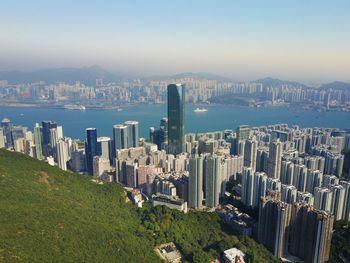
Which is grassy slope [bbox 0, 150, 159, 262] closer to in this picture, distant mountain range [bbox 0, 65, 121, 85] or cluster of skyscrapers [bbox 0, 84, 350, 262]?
cluster of skyscrapers [bbox 0, 84, 350, 262]

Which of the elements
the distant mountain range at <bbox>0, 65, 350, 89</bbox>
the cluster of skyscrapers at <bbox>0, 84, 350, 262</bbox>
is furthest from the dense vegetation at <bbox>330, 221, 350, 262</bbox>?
the distant mountain range at <bbox>0, 65, 350, 89</bbox>

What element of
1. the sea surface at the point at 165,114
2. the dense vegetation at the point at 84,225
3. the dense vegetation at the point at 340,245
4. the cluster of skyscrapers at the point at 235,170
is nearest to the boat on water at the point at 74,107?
the sea surface at the point at 165,114

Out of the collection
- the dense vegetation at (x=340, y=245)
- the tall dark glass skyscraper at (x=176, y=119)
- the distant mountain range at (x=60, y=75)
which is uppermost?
the distant mountain range at (x=60, y=75)

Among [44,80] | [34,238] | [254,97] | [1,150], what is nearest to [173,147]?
[1,150]

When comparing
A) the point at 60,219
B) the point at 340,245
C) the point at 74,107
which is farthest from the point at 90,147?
the point at 74,107

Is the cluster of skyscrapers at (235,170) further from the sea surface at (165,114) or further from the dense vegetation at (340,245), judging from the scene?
the sea surface at (165,114)

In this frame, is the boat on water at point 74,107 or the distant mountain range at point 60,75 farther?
the distant mountain range at point 60,75
